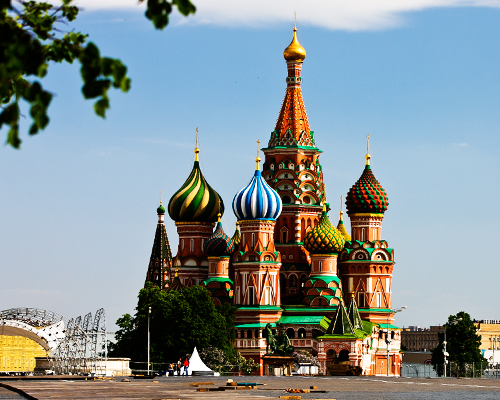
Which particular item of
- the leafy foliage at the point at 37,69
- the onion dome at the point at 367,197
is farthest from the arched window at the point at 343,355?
the leafy foliage at the point at 37,69

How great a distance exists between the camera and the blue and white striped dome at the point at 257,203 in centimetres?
7444

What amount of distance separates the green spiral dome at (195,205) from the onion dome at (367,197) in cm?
955

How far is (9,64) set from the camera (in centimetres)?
710

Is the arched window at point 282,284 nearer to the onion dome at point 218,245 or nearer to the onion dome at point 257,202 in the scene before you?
the onion dome at point 218,245

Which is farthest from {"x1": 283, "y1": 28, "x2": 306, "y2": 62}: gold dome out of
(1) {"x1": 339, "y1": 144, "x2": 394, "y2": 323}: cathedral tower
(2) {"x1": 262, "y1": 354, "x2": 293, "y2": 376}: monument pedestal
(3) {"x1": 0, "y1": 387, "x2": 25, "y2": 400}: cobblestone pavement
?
(3) {"x1": 0, "y1": 387, "x2": 25, "y2": 400}: cobblestone pavement

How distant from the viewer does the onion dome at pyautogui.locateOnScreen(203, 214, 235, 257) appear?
258ft

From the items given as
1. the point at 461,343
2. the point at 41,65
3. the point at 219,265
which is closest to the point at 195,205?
the point at 219,265

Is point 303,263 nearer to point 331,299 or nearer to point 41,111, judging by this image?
point 331,299

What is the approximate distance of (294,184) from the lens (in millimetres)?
80438

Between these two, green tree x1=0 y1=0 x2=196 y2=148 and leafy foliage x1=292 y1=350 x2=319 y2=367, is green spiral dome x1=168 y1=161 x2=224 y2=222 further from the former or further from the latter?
green tree x1=0 y1=0 x2=196 y2=148

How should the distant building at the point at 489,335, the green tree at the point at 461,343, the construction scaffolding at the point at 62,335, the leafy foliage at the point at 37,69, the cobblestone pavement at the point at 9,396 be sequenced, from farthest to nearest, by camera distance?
1. the distant building at the point at 489,335
2. the green tree at the point at 461,343
3. the construction scaffolding at the point at 62,335
4. the cobblestone pavement at the point at 9,396
5. the leafy foliage at the point at 37,69

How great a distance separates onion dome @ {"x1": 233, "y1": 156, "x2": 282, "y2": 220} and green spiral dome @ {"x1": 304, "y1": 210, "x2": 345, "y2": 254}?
343 cm

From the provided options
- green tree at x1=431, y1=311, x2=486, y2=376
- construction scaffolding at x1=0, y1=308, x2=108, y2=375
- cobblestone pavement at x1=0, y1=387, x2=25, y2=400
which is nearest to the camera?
cobblestone pavement at x1=0, y1=387, x2=25, y2=400

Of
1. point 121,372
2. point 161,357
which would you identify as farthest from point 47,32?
point 161,357
